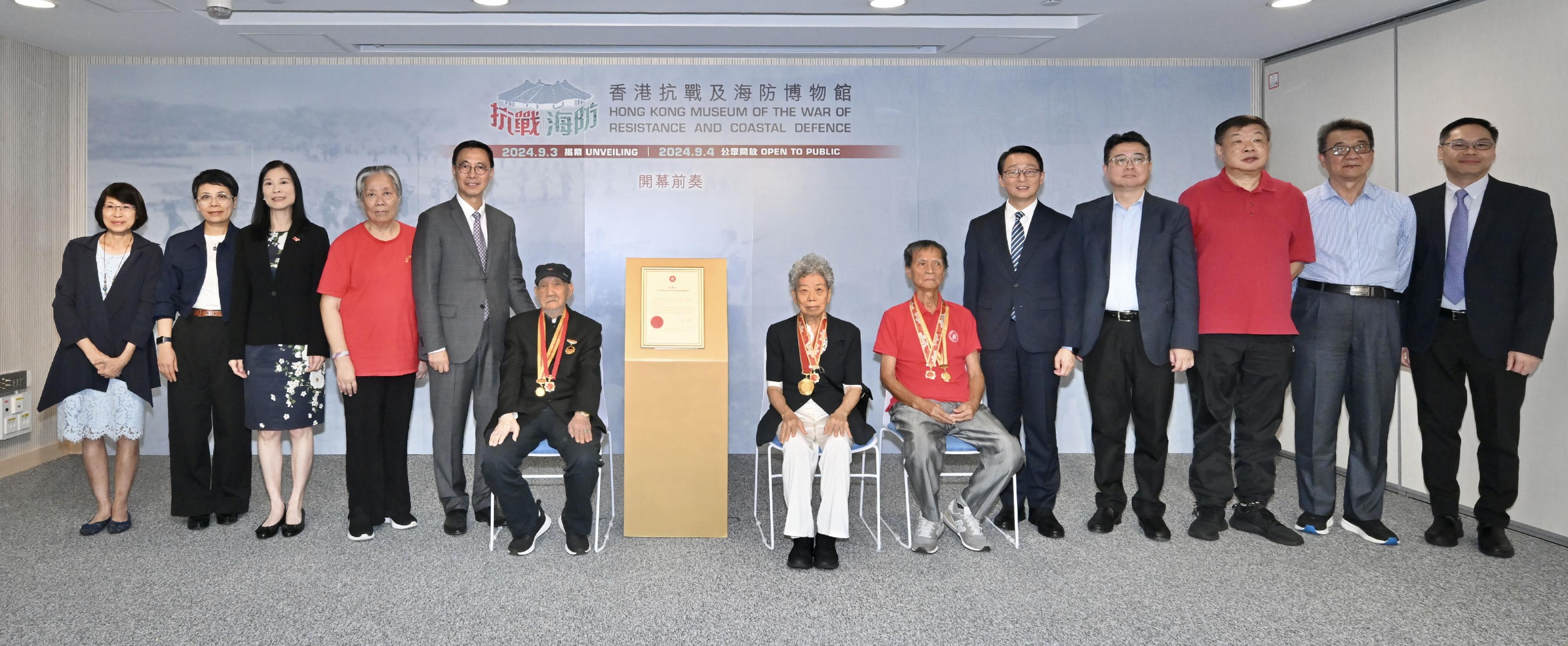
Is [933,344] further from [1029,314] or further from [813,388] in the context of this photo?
[813,388]

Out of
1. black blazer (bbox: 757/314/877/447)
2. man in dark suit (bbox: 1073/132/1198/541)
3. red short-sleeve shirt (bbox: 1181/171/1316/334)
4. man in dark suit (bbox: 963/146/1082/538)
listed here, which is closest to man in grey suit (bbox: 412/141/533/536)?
black blazer (bbox: 757/314/877/447)

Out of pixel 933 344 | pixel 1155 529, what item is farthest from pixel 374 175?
pixel 1155 529

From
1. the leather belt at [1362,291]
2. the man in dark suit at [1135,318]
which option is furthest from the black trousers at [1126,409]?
the leather belt at [1362,291]

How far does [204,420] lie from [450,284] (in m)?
1.36

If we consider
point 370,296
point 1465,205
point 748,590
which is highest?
point 1465,205

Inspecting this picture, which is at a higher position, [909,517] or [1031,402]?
[1031,402]

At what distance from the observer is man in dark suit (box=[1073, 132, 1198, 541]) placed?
3.85m

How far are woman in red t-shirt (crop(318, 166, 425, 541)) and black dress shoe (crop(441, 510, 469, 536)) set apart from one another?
304 millimetres

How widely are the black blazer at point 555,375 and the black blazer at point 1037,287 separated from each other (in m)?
1.79

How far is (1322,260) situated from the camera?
157 inches

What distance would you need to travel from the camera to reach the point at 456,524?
4.02m

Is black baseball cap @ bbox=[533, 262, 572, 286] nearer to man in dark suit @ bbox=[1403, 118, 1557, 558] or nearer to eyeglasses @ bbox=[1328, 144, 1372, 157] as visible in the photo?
eyeglasses @ bbox=[1328, 144, 1372, 157]

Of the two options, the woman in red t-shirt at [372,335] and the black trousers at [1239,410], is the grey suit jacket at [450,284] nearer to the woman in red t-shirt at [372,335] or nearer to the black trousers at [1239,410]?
the woman in red t-shirt at [372,335]

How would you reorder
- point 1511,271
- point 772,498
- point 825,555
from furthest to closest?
point 772,498 < point 1511,271 < point 825,555
